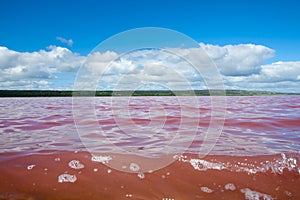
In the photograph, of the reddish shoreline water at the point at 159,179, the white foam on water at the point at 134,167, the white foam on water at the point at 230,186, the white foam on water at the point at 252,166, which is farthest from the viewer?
the white foam on water at the point at 252,166

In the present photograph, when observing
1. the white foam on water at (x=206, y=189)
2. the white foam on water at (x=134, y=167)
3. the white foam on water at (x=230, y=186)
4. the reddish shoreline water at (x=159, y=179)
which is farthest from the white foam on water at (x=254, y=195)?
the white foam on water at (x=134, y=167)

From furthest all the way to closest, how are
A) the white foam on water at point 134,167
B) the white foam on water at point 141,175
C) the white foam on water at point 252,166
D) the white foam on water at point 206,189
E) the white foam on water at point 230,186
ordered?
the white foam on water at point 252,166
the white foam on water at point 134,167
the white foam on water at point 141,175
the white foam on water at point 230,186
the white foam on water at point 206,189

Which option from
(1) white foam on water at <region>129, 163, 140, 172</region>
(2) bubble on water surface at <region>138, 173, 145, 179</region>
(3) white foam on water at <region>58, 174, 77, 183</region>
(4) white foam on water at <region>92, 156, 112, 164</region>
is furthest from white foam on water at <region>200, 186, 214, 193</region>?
(3) white foam on water at <region>58, 174, 77, 183</region>

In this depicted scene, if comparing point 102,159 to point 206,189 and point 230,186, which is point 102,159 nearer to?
point 206,189

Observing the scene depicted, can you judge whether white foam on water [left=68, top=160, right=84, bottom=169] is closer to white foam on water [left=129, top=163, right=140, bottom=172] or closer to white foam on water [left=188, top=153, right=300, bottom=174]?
white foam on water [left=129, top=163, right=140, bottom=172]

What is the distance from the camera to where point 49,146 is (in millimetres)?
5379

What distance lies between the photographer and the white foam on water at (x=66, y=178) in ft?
12.8

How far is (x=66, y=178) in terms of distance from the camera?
3965mm

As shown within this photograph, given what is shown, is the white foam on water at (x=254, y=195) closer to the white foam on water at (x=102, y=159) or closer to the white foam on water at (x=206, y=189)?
the white foam on water at (x=206, y=189)

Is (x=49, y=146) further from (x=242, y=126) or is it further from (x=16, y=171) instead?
(x=242, y=126)

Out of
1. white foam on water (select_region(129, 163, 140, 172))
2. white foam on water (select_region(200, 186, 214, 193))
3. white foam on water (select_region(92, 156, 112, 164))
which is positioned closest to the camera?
white foam on water (select_region(200, 186, 214, 193))

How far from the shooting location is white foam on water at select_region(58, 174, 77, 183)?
390cm

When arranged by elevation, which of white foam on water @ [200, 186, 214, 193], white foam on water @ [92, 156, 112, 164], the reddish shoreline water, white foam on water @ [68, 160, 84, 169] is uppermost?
white foam on water @ [92, 156, 112, 164]

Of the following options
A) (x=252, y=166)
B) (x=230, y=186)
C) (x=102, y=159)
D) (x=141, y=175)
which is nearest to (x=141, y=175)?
(x=141, y=175)
